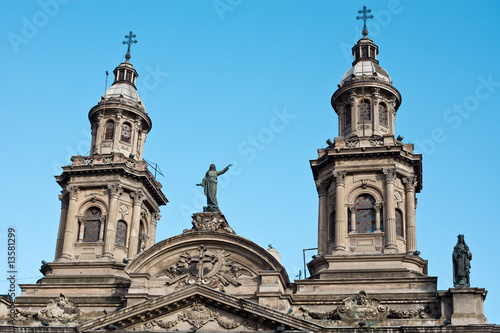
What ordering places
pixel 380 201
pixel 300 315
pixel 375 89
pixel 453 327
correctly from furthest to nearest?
1. pixel 375 89
2. pixel 380 201
3. pixel 300 315
4. pixel 453 327

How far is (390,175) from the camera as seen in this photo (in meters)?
47.0

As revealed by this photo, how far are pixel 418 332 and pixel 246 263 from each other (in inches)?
374

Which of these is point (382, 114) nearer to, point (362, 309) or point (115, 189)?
point (362, 309)

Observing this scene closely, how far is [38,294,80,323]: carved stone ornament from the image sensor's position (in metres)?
44.2

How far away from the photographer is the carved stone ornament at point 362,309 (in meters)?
41.5

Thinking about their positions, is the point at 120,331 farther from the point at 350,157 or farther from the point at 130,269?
the point at 350,157

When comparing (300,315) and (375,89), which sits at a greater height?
(375,89)

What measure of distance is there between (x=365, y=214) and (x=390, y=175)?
2.59 m

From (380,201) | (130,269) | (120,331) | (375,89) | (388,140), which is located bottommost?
(120,331)

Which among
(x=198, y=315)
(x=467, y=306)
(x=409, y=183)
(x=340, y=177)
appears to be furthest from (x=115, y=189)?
(x=467, y=306)

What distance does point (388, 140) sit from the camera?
48.0 meters

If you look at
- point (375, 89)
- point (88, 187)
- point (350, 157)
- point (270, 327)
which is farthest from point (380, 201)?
point (88, 187)

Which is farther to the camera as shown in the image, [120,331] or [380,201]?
[380,201]

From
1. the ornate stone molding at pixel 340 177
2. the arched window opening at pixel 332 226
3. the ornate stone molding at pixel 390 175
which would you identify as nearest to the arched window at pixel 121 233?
the arched window opening at pixel 332 226
